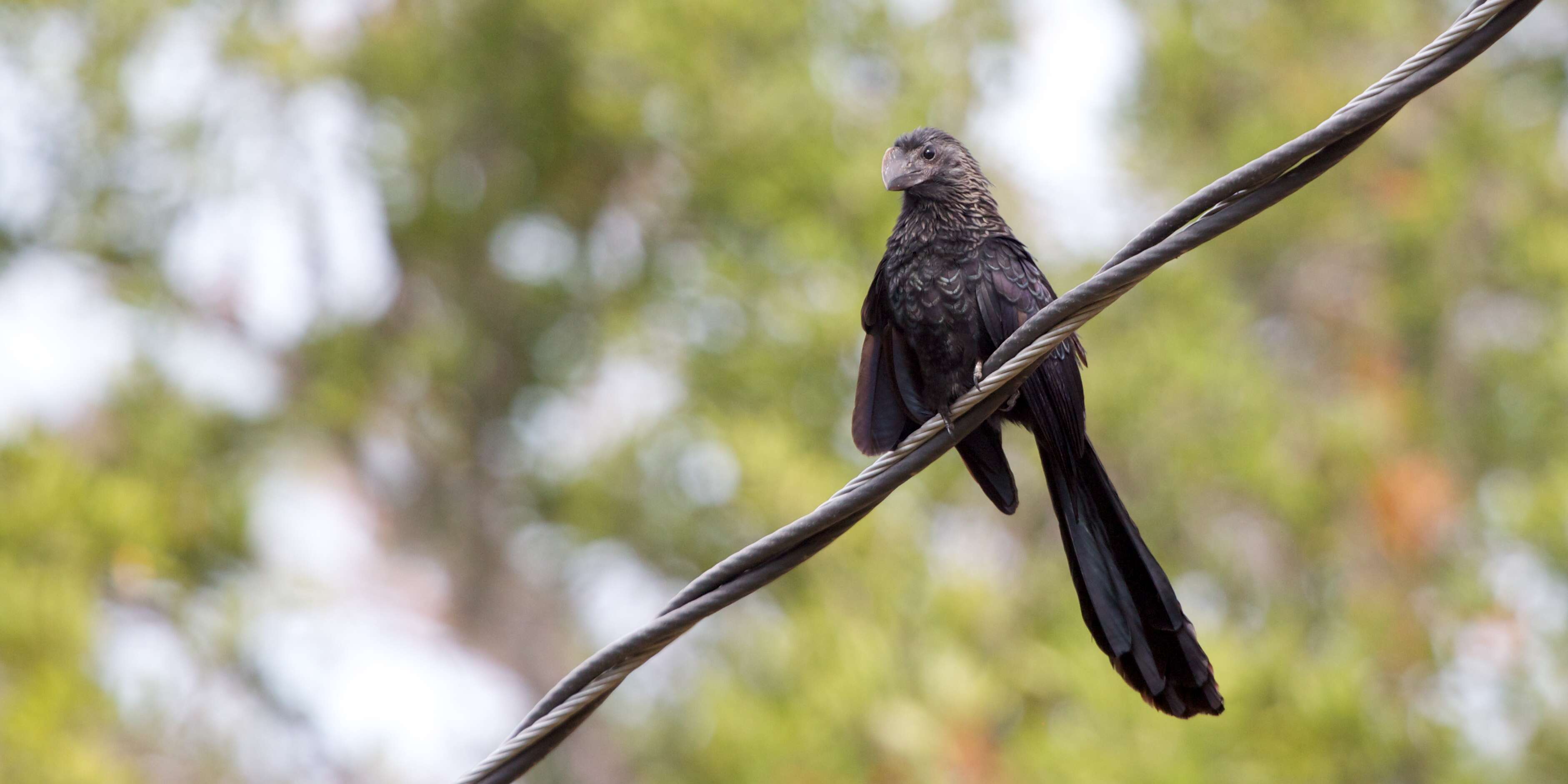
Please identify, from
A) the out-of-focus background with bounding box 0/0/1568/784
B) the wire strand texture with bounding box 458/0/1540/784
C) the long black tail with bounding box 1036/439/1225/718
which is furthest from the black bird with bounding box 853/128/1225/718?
the out-of-focus background with bounding box 0/0/1568/784

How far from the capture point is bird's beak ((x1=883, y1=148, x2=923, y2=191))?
3.15 m

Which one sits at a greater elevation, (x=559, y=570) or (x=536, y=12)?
(x=536, y=12)

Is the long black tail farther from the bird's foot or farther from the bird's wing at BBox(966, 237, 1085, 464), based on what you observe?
the bird's foot

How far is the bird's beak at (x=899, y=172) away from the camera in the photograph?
124 inches

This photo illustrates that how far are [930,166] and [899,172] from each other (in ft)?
0.30

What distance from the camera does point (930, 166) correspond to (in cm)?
323

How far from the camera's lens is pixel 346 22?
11.6 meters

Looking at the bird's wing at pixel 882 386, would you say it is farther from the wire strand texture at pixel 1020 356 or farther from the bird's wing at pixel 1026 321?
the wire strand texture at pixel 1020 356

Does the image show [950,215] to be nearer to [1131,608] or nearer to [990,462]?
[990,462]

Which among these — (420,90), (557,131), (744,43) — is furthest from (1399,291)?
(420,90)

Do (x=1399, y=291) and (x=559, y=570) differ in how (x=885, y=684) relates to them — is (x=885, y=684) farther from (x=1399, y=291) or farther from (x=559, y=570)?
(x=1399, y=291)

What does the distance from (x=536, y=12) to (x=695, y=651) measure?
222 inches

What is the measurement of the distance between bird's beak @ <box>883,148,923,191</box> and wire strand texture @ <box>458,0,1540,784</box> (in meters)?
1.12

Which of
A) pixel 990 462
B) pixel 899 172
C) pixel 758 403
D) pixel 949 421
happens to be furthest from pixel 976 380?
pixel 758 403
